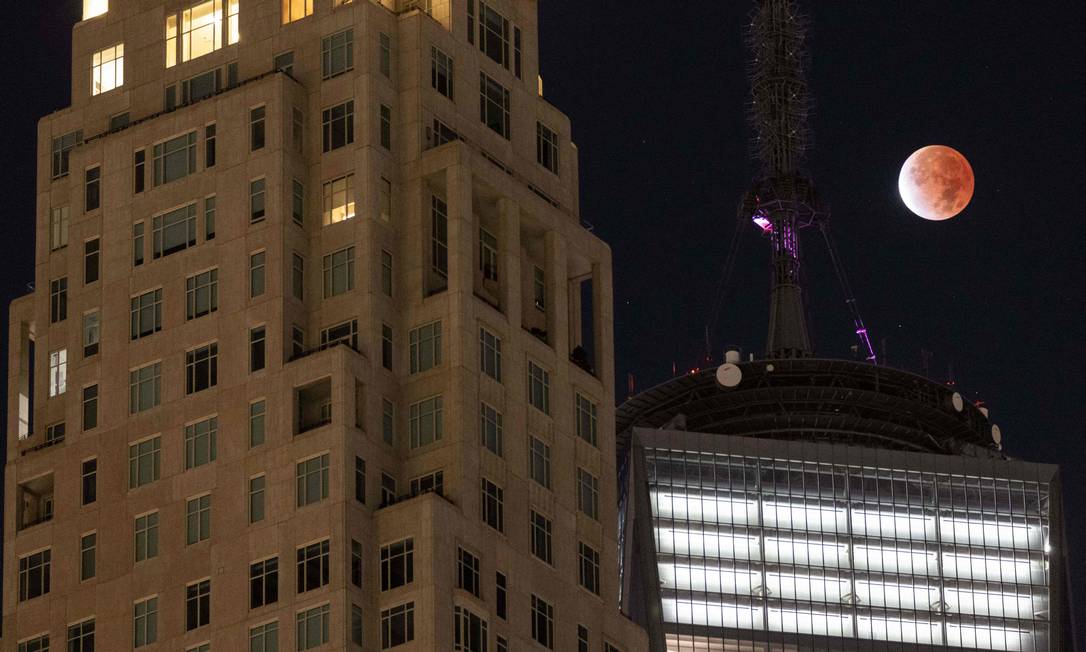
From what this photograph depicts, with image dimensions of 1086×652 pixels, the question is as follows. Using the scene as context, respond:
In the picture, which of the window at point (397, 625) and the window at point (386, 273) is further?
the window at point (386, 273)

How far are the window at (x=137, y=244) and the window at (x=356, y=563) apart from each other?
25.1 m

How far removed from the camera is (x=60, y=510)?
195m

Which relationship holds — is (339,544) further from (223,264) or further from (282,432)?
(223,264)

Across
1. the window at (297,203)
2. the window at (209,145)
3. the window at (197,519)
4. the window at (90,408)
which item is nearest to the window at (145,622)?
the window at (197,519)

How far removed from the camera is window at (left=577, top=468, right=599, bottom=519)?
198 meters

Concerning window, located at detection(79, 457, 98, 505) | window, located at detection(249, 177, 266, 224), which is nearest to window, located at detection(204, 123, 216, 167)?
window, located at detection(249, 177, 266, 224)

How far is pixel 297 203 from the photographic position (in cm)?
19388

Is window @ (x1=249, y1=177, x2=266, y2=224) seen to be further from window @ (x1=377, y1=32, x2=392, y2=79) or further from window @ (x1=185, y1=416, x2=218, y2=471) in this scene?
window @ (x1=185, y1=416, x2=218, y2=471)

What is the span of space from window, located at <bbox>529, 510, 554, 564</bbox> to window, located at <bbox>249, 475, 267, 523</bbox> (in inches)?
631

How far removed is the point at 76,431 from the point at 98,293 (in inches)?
338

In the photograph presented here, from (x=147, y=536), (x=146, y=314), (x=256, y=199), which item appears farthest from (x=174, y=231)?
(x=147, y=536)

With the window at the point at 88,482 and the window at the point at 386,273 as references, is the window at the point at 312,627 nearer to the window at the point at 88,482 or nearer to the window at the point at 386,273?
the window at the point at 88,482

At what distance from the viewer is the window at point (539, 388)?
196 meters

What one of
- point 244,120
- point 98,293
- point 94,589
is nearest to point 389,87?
point 244,120
